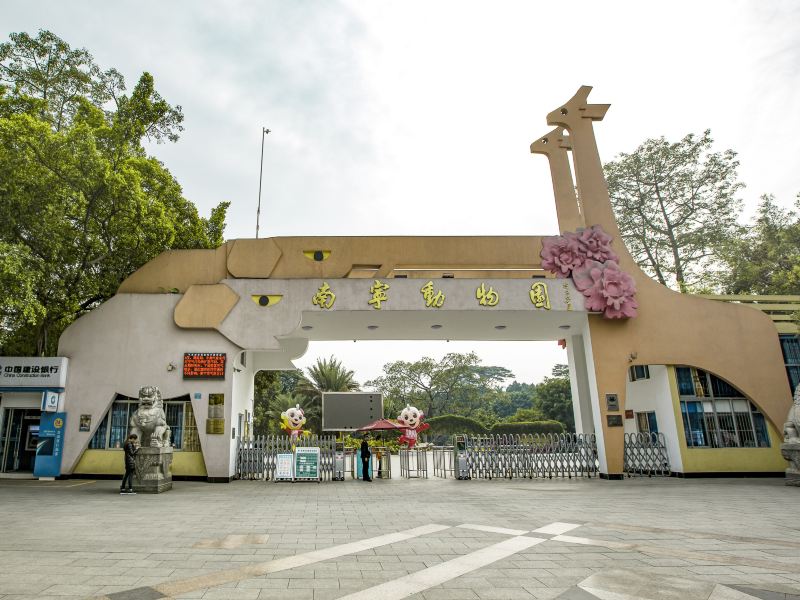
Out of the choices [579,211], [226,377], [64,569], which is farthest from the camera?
[579,211]

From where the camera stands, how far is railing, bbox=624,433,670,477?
1455 centimetres

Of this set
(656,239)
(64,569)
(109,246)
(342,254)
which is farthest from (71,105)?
(656,239)

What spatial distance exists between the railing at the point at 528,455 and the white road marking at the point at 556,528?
7.82 m

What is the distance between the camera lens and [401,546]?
5867mm

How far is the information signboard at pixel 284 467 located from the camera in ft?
45.0

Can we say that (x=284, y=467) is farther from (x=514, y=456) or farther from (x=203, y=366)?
(x=514, y=456)

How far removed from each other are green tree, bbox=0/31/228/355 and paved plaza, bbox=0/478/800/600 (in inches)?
242

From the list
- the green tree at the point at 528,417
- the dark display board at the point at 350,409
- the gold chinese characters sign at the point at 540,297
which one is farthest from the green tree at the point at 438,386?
the gold chinese characters sign at the point at 540,297

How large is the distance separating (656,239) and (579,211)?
35.6 ft

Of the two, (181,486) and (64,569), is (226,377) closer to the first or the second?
(181,486)

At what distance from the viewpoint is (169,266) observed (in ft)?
49.0

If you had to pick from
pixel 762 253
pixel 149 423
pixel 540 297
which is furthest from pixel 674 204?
pixel 149 423

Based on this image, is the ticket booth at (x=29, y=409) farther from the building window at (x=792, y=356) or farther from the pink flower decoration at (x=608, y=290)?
the building window at (x=792, y=356)

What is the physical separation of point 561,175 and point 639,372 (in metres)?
7.74
